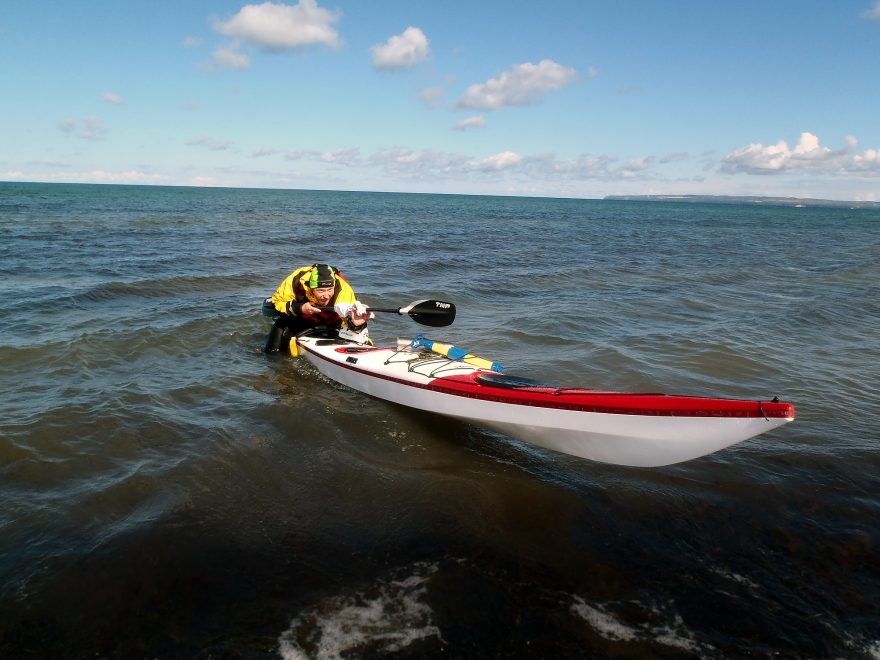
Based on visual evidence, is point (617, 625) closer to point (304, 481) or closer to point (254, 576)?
point (254, 576)

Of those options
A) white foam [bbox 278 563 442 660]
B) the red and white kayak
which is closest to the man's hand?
the red and white kayak

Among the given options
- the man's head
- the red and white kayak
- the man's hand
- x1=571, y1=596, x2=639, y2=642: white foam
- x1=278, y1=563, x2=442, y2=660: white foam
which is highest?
the man's head

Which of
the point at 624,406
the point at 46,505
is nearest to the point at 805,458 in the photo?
the point at 624,406

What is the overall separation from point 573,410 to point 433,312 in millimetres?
3753

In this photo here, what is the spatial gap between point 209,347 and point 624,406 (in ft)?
26.0

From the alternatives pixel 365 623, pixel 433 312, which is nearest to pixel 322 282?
pixel 433 312

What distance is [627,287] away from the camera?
56.0 feet

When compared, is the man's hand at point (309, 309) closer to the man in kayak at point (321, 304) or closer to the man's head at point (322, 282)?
the man in kayak at point (321, 304)

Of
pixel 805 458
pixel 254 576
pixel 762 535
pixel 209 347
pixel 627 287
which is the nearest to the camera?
pixel 254 576

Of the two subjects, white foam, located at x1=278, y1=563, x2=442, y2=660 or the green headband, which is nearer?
white foam, located at x1=278, y1=563, x2=442, y2=660

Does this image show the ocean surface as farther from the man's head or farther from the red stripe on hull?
the man's head

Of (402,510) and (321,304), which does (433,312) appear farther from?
(402,510)

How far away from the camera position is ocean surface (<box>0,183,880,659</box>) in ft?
12.0

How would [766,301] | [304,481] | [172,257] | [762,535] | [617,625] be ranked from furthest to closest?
[172,257] → [766,301] → [304,481] → [762,535] → [617,625]
